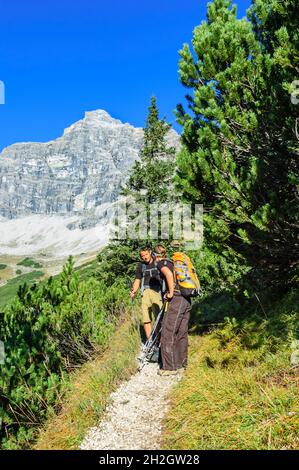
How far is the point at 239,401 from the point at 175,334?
2194mm

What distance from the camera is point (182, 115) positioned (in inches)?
337

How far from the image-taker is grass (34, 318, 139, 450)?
19.8 feet

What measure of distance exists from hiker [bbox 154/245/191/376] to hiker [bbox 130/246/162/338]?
1.38 meters

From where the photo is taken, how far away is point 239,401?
545 centimetres

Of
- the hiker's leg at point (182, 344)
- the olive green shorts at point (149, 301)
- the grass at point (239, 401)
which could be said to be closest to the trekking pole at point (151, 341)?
the olive green shorts at point (149, 301)

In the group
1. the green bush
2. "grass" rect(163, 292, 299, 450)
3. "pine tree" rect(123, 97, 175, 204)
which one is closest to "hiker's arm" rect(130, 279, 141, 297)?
the green bush

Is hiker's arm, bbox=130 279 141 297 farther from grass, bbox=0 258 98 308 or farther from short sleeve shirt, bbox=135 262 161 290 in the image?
grass, bbox=0 258 98 308

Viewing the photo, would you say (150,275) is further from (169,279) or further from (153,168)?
(153,168)

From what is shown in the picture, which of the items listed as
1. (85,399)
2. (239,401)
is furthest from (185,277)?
(85,399)

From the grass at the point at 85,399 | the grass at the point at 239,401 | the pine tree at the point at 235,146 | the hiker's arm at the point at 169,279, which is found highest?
the pine tree at the point at 235,146

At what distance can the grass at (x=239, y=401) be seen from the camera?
4.72m

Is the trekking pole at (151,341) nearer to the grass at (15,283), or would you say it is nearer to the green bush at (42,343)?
the green bush at (42,343)

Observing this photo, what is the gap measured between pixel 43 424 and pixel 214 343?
380cm
